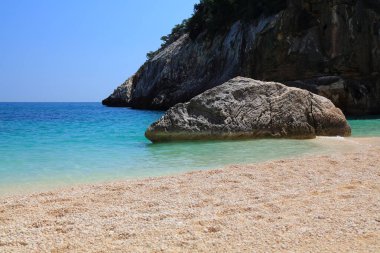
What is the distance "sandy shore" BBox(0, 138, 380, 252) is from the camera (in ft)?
12.1

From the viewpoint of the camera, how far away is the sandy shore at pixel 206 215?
146 inches

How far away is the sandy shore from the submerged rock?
19.8 feet

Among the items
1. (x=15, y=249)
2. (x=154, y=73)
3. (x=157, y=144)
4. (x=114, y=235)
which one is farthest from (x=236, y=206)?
(x=154, y=73)

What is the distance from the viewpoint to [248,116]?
43.8 ft

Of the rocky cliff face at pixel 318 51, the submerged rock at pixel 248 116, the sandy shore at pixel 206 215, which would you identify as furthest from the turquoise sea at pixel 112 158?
the rocky cliff face at pixel 318 51

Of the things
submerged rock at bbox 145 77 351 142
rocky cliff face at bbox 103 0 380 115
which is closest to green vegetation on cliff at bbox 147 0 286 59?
rocky cliff face at bbox 103 0 380 115

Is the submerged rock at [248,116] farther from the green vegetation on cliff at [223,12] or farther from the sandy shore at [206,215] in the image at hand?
the green vegetation on cliff at [223,12]

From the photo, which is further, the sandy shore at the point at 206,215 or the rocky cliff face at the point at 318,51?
the rocky cliff face at the point at 318,51

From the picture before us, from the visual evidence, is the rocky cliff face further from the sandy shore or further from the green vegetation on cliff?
the sandy shore

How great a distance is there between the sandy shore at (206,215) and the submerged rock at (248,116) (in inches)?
238

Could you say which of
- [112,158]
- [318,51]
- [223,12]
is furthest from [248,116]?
[223,12]

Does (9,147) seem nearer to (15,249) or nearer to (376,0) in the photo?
(15,249)

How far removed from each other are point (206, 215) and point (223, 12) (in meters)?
38.9

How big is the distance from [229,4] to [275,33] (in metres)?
8.33
